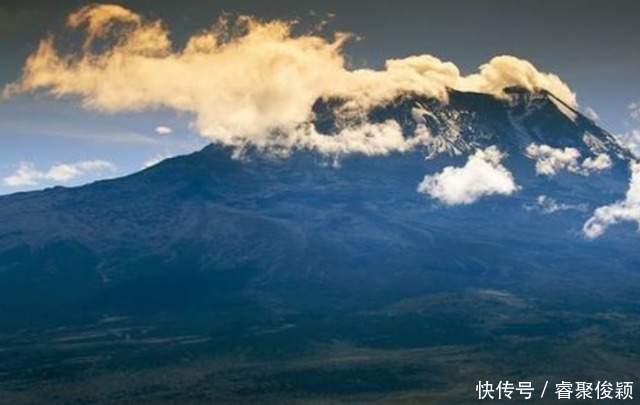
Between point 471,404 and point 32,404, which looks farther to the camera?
Answer: point 32,404

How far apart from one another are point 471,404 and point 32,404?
97843 mm

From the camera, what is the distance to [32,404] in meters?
199

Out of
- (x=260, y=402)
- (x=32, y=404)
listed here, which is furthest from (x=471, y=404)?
(x=32, y=404)

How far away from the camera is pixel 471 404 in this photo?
608ft

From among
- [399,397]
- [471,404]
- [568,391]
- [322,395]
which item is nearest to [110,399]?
[322,395]

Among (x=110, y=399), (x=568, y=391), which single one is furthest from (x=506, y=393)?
(x=110, y=399)

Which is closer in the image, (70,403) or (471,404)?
(471,404)

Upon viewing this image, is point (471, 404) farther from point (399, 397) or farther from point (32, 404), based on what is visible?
point (32, 404)

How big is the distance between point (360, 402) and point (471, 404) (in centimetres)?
2383

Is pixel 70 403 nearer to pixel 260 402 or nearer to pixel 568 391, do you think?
pixel 260 402

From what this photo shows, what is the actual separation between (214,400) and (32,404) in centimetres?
4210

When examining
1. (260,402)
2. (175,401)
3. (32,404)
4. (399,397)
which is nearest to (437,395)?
(399,397)

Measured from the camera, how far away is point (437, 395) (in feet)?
641

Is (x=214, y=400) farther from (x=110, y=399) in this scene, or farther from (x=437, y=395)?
(x=437, y=395)
